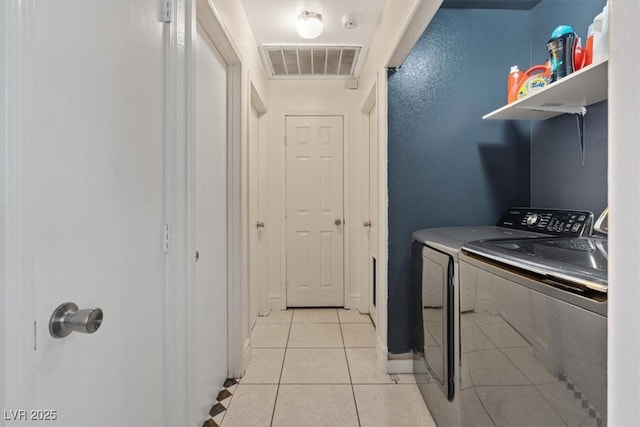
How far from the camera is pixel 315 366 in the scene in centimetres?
220

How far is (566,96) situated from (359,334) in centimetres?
219

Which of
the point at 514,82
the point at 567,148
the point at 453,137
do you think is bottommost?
the point at 567,148

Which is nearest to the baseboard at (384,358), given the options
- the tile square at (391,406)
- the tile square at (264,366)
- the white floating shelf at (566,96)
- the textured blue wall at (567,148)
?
the tile square at (391,406)

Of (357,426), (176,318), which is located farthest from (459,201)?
(176,318)

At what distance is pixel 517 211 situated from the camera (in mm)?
2012

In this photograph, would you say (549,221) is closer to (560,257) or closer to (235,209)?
(560,257)

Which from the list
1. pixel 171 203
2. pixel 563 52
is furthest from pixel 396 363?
pixel 563 52

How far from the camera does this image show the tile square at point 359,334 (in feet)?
8.43

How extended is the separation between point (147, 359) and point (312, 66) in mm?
2847

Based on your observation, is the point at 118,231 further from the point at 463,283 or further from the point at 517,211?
the point at 517,211

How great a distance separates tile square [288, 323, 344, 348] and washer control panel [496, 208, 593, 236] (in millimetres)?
1547

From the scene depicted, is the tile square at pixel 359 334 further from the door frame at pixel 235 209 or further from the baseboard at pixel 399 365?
the door frame at pixel 235 209

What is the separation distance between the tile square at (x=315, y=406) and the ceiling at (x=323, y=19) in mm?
2507

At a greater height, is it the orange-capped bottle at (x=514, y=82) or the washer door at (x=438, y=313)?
the orange-capped bottle at (x=514, y=82)
